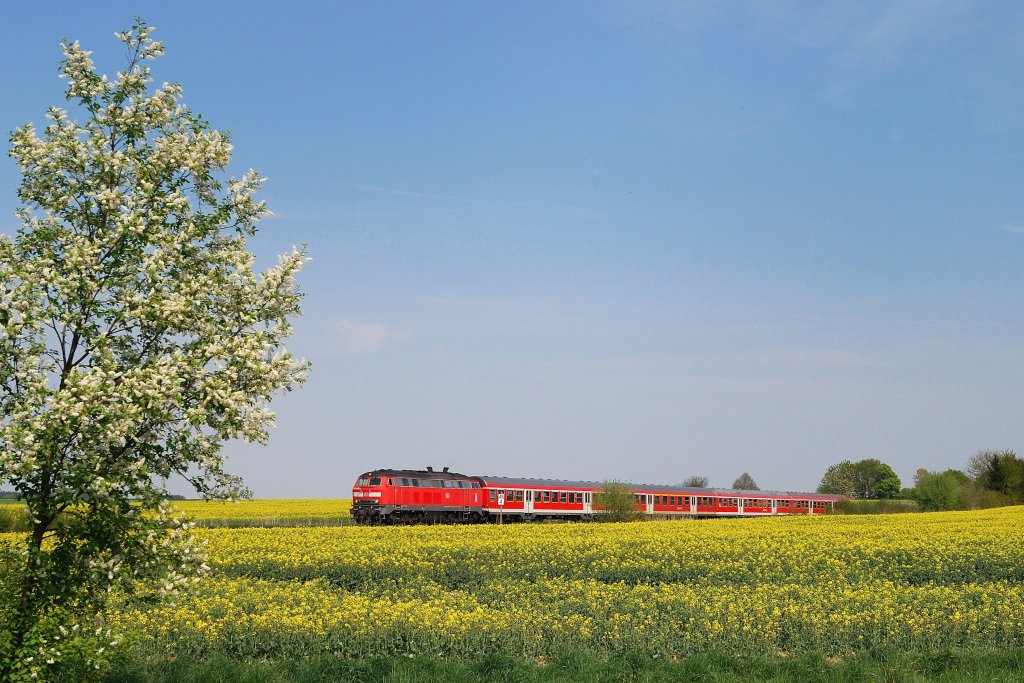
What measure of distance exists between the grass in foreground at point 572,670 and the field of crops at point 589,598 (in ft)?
4.07

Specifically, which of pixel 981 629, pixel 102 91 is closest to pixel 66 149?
pixel 102 91

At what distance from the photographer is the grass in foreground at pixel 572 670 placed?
14555mm

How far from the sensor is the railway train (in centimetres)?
5034

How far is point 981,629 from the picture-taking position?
19094 millimetres

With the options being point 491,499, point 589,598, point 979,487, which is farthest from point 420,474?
point 979,487

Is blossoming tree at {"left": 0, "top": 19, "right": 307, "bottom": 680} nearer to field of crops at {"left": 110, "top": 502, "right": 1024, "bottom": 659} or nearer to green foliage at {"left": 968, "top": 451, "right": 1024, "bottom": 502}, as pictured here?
field of crops at {"left": 110, "top": 502, "right": 1024, "bottom": 659}

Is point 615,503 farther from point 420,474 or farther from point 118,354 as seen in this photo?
point 118,354

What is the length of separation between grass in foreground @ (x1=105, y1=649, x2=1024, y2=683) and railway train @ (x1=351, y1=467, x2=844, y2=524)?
34.6 meters

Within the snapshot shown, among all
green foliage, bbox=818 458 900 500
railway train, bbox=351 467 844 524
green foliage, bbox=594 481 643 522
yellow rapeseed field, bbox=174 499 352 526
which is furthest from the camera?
green foliage, bbox=818 458 900 500

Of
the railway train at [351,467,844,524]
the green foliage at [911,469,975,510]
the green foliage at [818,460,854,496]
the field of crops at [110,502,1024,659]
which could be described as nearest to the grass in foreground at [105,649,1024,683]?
the field of crops at [110,502,1024,659]

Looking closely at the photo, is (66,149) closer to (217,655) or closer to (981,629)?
(217,655)

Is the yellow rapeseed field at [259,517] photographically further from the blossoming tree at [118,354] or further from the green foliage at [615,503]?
the blossoming tree at [118,354]

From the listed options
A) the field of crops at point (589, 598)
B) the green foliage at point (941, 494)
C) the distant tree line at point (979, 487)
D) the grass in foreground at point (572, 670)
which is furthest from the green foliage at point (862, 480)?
the grass in foreground at point (572, 670)

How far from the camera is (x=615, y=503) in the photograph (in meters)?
60.2
